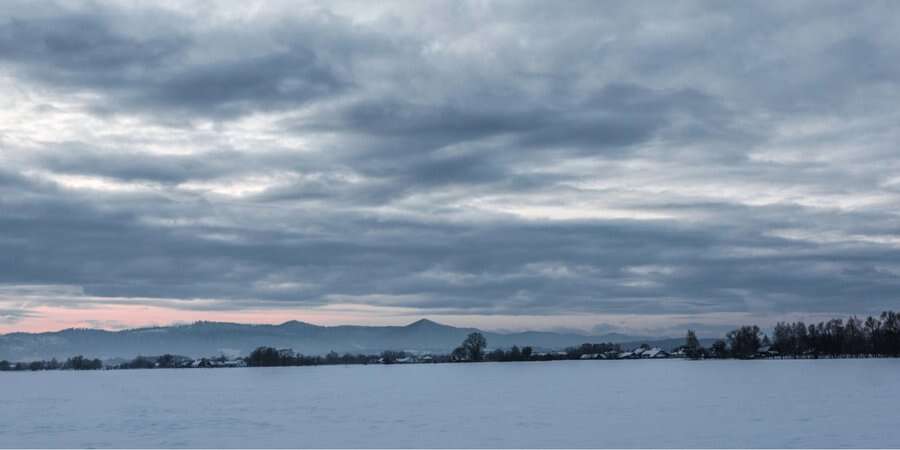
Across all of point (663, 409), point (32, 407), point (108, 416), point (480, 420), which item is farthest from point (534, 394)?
point (32, 407)

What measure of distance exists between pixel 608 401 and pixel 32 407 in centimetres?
4980

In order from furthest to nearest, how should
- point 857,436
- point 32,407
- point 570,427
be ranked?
1. point 32,407
2. point 570,427
3. point 857,436

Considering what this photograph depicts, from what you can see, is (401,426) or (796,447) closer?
(796,447)

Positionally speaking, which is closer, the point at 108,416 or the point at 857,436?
the point at 857,436

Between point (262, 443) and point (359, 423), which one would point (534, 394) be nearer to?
point (359, 423)

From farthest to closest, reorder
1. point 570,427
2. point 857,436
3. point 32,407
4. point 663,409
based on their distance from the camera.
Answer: point 32,407, point 663,409, point 570,427, point 857,436

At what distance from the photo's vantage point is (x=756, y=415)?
5809 centimetres

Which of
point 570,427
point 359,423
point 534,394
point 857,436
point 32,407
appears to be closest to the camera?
point 857,436

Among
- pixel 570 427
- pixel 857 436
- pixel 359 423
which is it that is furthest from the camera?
pixel 359 423

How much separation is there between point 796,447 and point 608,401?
35.3 meters

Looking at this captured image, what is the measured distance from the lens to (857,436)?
4447 centimetres

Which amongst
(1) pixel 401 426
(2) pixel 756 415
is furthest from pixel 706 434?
(1) pixel 401 426

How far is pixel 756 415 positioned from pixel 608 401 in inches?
723

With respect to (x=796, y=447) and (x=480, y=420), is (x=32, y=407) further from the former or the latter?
(x=796, y=447)
